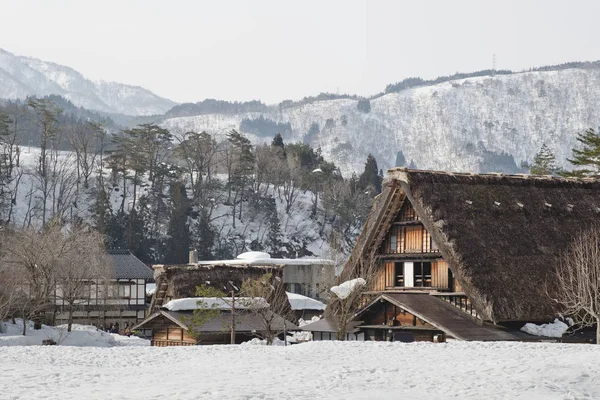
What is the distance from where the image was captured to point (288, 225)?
122 m

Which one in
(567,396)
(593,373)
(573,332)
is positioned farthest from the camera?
(573,332)

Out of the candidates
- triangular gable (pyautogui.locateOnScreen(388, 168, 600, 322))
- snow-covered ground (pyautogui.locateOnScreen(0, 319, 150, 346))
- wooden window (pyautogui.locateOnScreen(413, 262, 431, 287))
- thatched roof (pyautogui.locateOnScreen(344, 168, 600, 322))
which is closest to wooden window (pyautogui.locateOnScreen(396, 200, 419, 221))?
thatched roof (pyautogui.locateOnScreen(344, 168, 600, 322))

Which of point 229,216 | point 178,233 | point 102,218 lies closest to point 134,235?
point 102,218

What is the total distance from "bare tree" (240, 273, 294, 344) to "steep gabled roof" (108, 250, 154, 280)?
2288cm

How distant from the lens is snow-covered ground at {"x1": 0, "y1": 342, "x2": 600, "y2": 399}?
1862 centimetres

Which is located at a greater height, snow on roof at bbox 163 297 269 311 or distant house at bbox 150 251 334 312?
distant house at bbox 150 251 334 312

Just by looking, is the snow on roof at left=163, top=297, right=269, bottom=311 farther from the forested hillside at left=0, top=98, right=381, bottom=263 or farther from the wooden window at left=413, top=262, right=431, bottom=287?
the forested hillside at left=0, top=98, right=381, bottom=263

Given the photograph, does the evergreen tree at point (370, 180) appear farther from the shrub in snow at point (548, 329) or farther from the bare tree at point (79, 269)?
the shrub in snow at point (548, 329)

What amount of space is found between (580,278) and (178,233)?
72472 millimetres

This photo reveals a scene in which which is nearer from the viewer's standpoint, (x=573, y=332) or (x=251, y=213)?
(x=573, y=332)

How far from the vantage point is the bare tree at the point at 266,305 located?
44.4 metres

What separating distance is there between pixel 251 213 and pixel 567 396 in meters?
104

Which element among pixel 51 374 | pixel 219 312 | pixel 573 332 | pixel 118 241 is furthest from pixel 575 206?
pixel 118 241

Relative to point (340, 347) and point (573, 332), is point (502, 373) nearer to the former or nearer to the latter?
point (340, 347)
